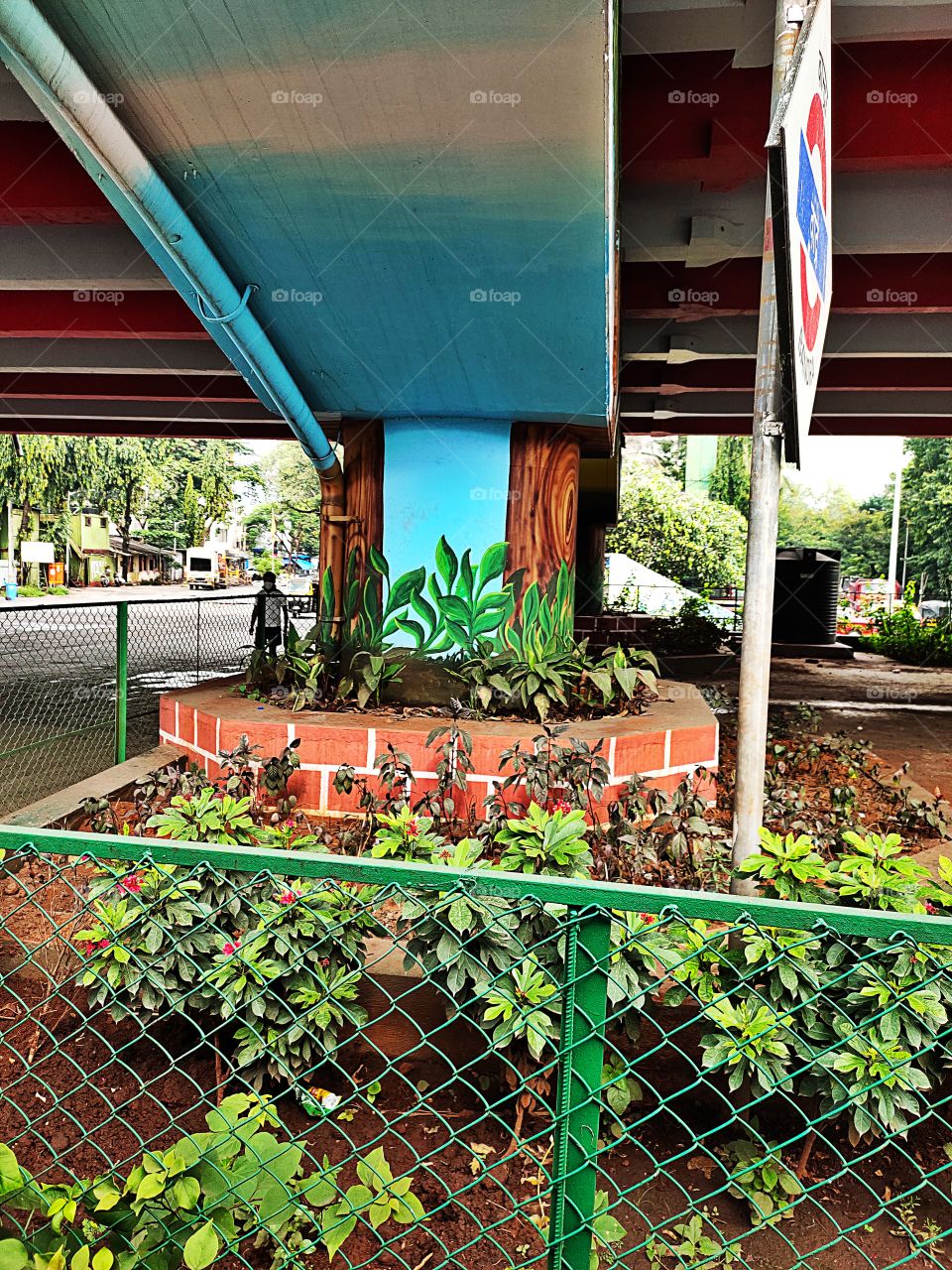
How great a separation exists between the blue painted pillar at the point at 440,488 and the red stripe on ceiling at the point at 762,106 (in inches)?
65.8

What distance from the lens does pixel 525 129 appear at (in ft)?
10.1

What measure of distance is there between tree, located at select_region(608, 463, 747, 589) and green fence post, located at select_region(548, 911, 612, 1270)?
26719 mm

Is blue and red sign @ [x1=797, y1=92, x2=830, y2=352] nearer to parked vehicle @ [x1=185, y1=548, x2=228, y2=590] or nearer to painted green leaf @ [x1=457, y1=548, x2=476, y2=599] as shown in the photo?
painted green leaf @ [x1=457, y1=548, x2=476, y2=599]

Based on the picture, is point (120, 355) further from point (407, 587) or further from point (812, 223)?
point (812, 223)

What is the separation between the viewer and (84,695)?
903 centimetres

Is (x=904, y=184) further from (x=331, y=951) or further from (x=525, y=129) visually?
(x=331, y=951)

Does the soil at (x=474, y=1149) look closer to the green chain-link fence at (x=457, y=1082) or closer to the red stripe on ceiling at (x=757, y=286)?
the green chain-link fence at (x=457, y=1082)

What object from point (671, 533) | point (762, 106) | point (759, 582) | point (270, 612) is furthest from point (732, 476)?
point (759, 582)

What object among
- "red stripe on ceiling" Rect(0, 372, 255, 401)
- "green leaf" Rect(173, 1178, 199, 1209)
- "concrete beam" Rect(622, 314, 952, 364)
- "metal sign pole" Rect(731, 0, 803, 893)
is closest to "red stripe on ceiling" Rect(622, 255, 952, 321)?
"concrete beam" Rect(622, 314, 952, 364)

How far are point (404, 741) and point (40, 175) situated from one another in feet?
11.7

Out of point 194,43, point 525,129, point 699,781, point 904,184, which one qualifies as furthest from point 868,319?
point 194,43

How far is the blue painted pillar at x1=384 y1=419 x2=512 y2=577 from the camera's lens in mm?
5129

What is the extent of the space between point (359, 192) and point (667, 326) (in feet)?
15.6

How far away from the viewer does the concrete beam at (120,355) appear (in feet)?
28.0
